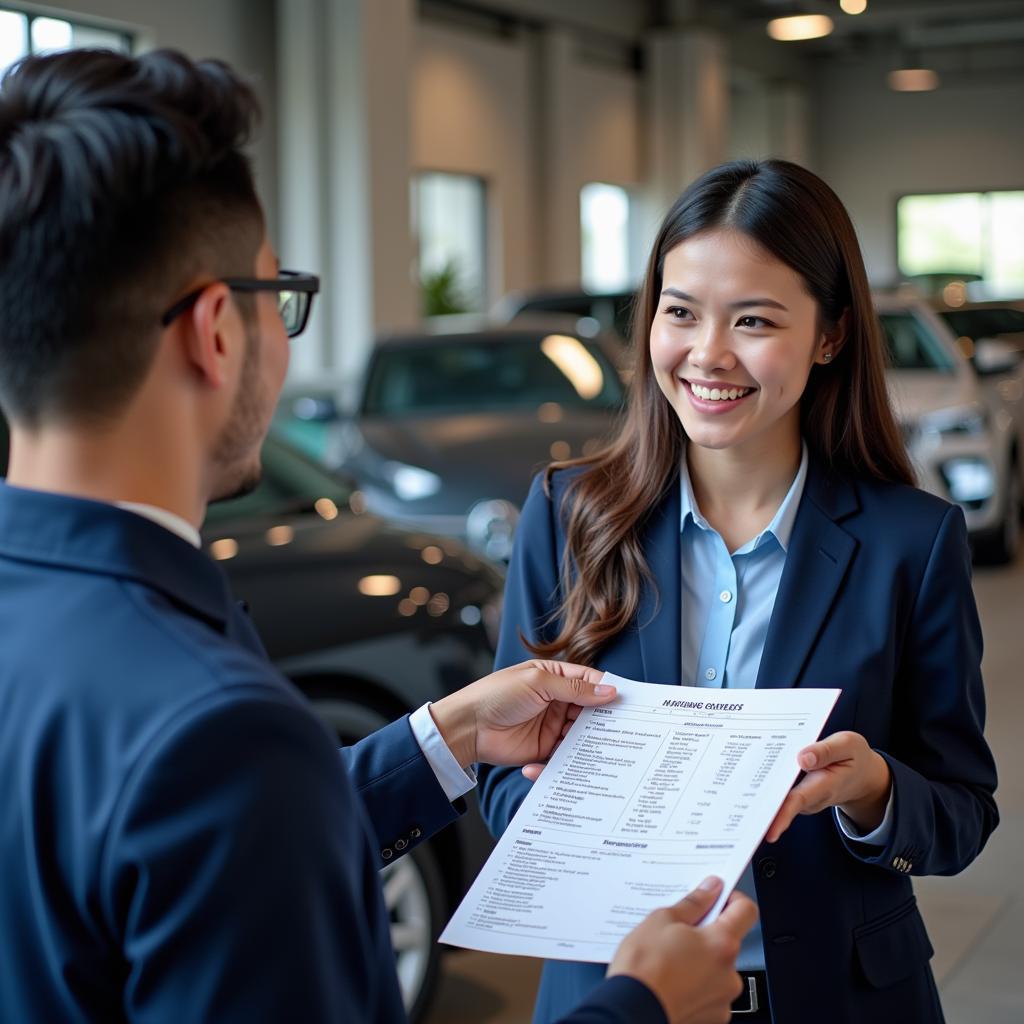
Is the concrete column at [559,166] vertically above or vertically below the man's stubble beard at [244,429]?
above

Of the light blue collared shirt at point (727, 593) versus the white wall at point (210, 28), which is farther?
the white wall at point (210, 28)

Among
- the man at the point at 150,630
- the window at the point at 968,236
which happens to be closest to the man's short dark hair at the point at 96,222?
the man at the point at 150,630

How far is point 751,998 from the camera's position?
5.88 feet

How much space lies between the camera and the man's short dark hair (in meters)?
1.05

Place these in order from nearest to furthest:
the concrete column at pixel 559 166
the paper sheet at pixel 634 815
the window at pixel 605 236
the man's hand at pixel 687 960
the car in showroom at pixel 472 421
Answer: the man's hand at pixel 687 960
the paper sheet at pixel 634 815
the car in showroom at pixel 472 421
the concrete column at pixel 559 166
the window at pixel 605 236

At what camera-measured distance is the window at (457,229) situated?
1656cm

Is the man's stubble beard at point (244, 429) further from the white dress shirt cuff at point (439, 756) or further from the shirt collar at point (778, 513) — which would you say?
the shirt collar at point (778, 513)

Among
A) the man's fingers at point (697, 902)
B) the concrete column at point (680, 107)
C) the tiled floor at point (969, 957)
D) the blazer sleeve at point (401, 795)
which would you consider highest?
the concrete column at point (680, 107)

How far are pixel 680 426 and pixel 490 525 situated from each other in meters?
4.17

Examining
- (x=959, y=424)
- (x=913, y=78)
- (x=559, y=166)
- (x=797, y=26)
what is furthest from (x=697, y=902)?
(x=913, y=78)

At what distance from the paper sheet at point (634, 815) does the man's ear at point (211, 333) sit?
644 mm

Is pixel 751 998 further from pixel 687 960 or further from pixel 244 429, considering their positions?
pixel 244 429

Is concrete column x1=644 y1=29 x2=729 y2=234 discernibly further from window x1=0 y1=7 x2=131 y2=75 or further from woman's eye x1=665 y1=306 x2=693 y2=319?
woman's eye x1=665 y1=306 x2=693 y2=319

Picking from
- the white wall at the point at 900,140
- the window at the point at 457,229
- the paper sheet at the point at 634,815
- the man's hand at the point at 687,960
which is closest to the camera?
the man's hand at the point at 687,960
